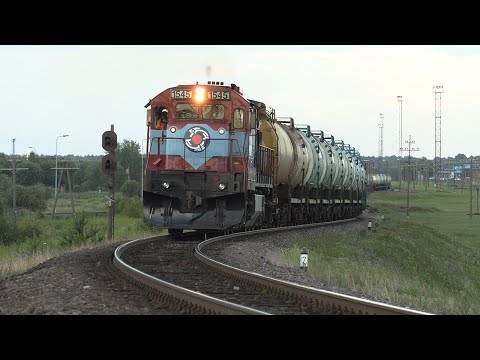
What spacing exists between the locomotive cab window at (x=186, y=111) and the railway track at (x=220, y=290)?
467cm

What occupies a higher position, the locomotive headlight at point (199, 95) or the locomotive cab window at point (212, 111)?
the locomotive headlight at point (199, 95)

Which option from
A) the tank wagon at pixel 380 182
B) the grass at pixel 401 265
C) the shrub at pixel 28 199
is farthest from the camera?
the tank wagon at pixel 380 182

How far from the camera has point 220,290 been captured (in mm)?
12203

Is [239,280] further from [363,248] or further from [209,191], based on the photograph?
[363,248]

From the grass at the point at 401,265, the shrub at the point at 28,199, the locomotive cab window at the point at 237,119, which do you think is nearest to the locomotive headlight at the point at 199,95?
the locomotive cab window at the point at 237,119

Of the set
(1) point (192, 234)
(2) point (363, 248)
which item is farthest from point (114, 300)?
(2) point (363, 248)

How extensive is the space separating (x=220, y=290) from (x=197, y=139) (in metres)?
10.1

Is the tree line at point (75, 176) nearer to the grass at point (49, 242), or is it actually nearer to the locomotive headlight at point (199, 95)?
the grass at point (49, 242)

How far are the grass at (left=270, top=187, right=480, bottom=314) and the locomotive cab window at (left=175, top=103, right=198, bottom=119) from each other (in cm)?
463

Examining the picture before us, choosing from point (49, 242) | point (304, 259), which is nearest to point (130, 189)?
point (49, 242)

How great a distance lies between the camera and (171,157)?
2205 centimetres

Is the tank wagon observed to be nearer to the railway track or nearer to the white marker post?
the white marker post

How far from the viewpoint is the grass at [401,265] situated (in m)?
14.9
